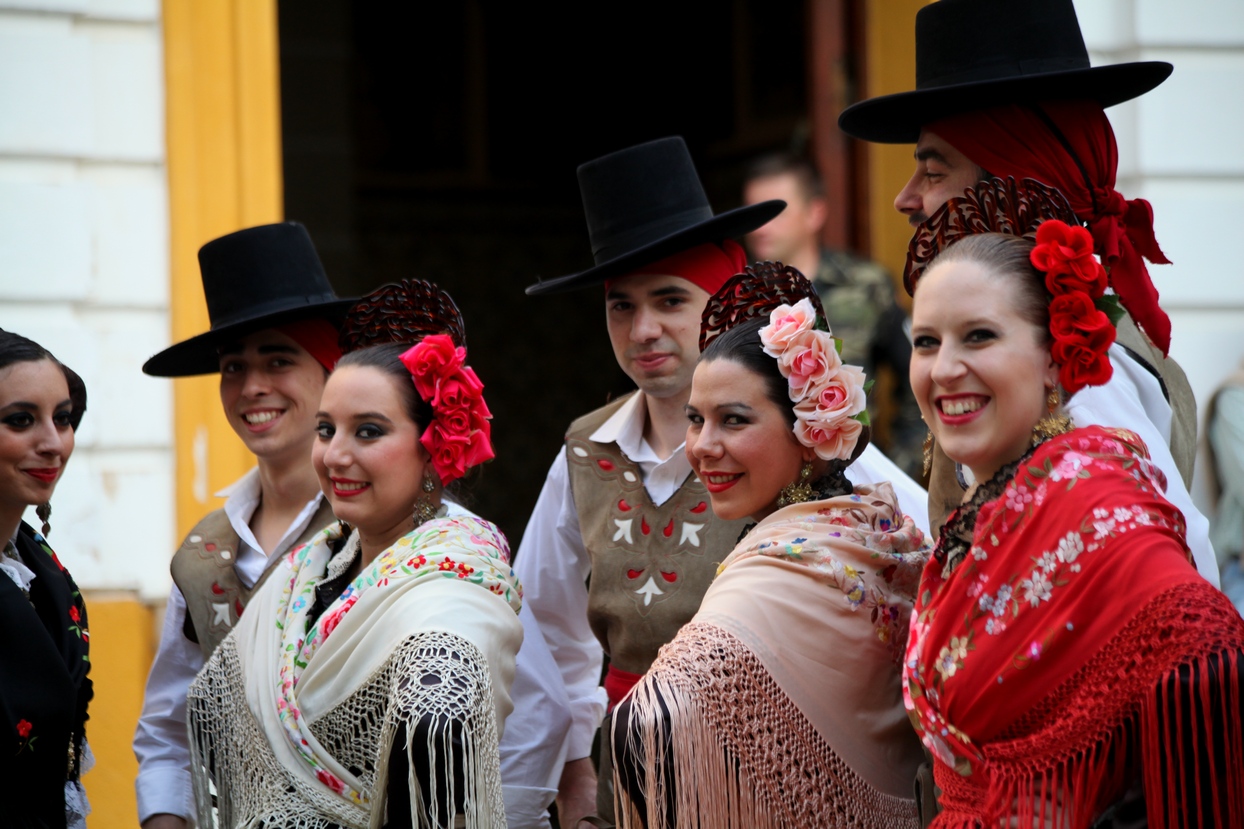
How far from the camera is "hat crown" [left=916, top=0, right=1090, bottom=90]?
285cm

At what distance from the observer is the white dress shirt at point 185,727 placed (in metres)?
3.55

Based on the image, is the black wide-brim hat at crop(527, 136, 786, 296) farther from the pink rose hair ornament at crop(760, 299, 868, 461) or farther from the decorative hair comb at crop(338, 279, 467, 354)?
the pink rose hair ornament at crop(760, 299, 868, 461)

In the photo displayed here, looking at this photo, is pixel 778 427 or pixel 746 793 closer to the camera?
pixel 746 793

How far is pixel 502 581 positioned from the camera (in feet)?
9.62

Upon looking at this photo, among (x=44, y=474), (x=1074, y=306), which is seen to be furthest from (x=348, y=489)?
(x=1074, y=306)

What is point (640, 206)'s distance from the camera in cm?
386

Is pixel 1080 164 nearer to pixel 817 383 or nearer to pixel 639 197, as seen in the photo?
pixel 817 383

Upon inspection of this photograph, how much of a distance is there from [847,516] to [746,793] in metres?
0.57

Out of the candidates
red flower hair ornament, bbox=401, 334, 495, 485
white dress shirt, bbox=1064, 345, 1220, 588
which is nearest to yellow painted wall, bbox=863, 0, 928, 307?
red flower hair ornament, bbox=401, 334, 495, 485

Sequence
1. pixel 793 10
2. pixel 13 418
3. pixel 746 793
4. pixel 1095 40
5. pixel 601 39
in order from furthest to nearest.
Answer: pixel 601 39 → pixel 793 10 → pixel 1095 40 → pixel 13 418 → pixel 746 793

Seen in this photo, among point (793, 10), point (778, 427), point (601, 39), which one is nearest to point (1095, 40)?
point (793, 10)

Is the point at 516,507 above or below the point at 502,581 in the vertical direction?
below

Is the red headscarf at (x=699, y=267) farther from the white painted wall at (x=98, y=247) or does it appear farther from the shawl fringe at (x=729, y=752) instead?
the white painted wall at (x=98, y=247)

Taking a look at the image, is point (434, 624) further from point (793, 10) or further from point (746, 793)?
point (793, 10)
